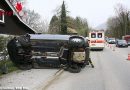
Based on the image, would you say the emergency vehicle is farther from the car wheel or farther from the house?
the car wheel

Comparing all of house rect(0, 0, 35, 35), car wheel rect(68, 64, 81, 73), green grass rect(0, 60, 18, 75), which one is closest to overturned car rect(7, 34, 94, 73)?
car wheel rect(68, 64, 81, 73)

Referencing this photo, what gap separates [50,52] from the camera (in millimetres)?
18734

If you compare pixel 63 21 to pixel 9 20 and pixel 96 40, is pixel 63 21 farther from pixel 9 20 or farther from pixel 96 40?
pixel 9 20

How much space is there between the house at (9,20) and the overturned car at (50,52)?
8585 millimetres

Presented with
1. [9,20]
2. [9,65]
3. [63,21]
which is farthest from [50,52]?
[63,21]

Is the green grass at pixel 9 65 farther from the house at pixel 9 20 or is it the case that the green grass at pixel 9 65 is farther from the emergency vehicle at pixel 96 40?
the emergency vehicle at pixel 96 40

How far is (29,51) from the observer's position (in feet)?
60.9

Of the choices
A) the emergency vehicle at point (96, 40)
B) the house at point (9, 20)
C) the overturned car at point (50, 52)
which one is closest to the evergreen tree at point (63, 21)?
the emergency vehicle at point (96, 40)

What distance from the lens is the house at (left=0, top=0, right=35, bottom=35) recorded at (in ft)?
91.4

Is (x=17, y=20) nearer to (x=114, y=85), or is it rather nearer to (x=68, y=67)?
(x=68, y=67)

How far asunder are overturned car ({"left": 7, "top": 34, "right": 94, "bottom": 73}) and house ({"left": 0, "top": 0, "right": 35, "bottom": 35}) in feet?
28.2

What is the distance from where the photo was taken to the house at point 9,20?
2787 centimetres

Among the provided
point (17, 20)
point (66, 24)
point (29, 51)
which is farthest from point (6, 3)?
point (66, 24)

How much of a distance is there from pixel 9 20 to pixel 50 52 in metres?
12.4
